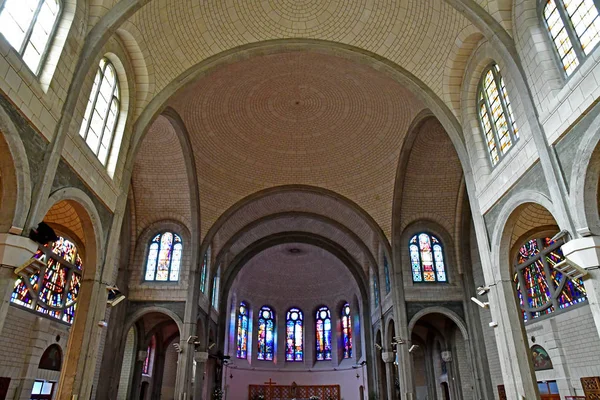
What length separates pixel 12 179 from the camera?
7508 millimetres

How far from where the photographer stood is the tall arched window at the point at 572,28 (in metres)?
7.94

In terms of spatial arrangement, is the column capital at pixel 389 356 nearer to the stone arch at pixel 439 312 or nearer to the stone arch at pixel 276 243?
the stone arch at pixel 439 312

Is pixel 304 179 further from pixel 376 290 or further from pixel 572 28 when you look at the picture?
pixel 572 28

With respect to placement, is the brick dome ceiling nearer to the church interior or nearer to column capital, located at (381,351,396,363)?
the church interior

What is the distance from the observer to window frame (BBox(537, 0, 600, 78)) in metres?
8.09

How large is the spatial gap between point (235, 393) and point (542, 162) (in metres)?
29.5

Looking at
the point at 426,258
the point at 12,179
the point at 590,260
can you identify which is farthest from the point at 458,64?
the point at 12,179

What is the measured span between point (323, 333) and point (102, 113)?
28980 mm

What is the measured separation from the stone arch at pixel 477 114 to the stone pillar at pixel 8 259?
1031cm

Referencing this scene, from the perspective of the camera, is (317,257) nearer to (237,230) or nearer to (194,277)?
(237,230)

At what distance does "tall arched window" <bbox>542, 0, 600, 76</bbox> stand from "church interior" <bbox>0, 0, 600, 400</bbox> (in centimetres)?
5

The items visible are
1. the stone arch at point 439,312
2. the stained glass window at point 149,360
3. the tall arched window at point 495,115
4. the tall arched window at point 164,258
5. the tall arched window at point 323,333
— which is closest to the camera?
the tall arched window at point 495,115

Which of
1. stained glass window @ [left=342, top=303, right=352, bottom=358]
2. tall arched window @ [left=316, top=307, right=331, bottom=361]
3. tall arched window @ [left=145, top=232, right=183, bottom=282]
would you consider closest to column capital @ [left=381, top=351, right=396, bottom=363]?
tall arched window @ [left=145, top=232, right=183, bottom=282]

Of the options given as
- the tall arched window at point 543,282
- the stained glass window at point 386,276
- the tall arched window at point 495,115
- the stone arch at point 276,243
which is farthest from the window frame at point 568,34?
the stone arch at point 276,243
